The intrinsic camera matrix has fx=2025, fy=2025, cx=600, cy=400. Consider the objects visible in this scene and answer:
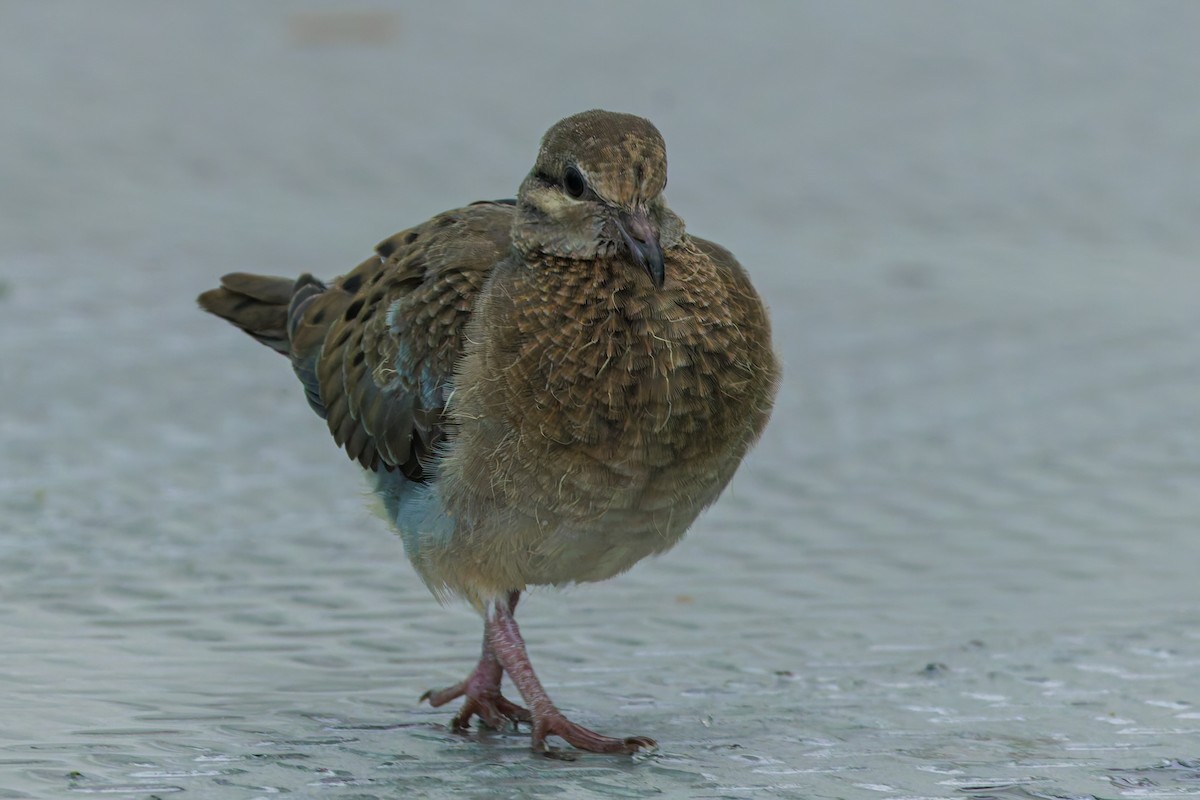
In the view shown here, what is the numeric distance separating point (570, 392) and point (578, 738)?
0.90 m

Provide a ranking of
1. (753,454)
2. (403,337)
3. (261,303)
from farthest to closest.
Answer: (753,454) < (261,303) < (403,337)

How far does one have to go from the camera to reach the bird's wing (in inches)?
224

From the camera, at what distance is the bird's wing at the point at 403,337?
5684mm

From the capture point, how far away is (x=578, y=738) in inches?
208

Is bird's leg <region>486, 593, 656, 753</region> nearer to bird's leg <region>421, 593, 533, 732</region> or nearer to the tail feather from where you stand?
bird's leg <region>421, 593, 533, 732</region>

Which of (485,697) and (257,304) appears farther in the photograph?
(257,304)

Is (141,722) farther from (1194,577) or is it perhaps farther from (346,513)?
(1194,577)

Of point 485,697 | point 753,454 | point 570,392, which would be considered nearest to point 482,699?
point 485,697

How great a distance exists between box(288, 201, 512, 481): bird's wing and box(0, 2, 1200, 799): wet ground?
19.2 inches

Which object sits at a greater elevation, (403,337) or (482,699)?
(403,337)

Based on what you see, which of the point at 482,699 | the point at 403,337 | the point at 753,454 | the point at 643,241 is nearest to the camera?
the point at 643,241

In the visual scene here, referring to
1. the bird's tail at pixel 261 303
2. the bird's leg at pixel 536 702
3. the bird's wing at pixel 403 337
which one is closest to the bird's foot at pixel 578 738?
the bird's leg at pixel 536 702

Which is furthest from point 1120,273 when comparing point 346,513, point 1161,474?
point 346,513

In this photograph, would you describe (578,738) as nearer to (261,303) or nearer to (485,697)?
(485,697)
